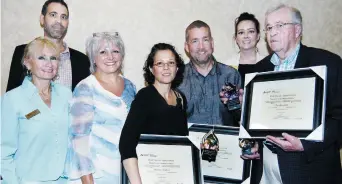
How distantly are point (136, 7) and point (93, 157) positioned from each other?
170 centimetres

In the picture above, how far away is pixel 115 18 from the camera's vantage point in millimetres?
3426

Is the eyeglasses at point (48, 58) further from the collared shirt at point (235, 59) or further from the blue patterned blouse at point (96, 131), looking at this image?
the collared shirt at point (235, 59)

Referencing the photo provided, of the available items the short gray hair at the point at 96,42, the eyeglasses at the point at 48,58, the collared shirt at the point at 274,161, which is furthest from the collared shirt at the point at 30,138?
the collared shirt at the point at 274,161

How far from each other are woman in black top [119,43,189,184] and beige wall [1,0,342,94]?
1.14 meters

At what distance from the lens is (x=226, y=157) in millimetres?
2717

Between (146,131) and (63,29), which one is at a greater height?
(63,29)

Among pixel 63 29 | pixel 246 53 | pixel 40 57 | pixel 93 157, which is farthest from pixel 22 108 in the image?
pixel 246 53

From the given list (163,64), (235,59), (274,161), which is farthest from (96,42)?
(235,59)

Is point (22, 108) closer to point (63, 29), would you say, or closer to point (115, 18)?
point (63, 29)

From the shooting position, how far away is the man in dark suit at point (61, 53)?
2.86m

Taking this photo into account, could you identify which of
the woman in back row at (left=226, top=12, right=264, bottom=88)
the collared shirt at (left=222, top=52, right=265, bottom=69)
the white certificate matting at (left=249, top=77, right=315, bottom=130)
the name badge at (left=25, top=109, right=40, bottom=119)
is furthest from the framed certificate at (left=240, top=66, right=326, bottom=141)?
the name badge at (left=25, top=109, right=40, bottom=119)

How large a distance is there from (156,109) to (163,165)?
1.06 feet

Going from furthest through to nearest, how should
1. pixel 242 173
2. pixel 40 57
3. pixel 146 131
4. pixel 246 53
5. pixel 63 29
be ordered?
pixel 246 53 → pixel 63 29 → pixel 242 173 → pixel 40 57 → pixel 146 131

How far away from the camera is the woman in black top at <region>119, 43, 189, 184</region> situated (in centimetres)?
211
